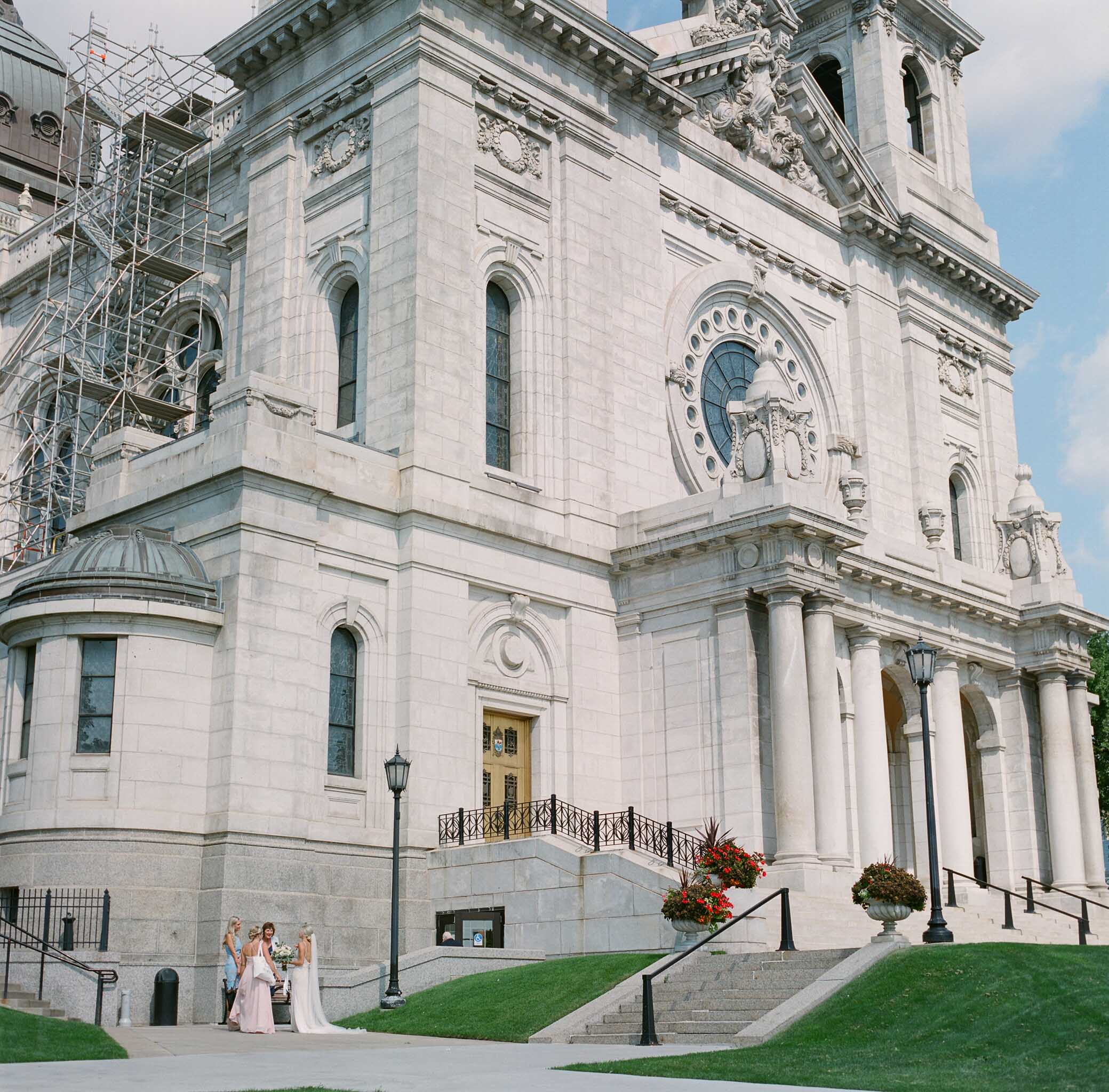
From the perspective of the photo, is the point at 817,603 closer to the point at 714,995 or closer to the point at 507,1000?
the point at 714,995

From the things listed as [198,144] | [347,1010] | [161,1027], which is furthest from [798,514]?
[198,144]

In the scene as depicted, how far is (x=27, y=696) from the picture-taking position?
1125 inches

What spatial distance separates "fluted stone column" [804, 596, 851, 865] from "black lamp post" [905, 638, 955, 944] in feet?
19.4

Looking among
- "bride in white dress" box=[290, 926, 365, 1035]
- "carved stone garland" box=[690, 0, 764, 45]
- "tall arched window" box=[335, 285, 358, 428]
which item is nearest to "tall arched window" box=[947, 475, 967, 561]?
"carved stone garland" box=[690, 0, 764, 45]

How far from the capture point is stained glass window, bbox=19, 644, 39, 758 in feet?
93.4

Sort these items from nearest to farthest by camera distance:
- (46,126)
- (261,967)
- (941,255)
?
(261,967) → (941,255) → (46,126)

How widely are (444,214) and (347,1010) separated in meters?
17.6

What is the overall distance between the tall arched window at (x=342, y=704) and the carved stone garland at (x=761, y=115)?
2060 cm

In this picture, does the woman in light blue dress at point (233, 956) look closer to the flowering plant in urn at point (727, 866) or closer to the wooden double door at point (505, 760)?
the flowering plant in urn at point (727, 866)

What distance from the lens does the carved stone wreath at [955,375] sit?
49875 millimetres

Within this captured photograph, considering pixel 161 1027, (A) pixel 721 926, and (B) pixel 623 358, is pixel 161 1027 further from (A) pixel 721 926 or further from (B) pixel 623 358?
(B) pixel 623 358

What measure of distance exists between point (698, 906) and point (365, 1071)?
8.61 metres

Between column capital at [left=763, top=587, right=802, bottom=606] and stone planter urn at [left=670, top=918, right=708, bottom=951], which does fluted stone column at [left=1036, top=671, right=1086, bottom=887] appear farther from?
stone planter urn at [left=670, top=918, right=708, bottom=951]

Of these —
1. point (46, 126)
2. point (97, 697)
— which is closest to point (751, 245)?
point (97, 697)
